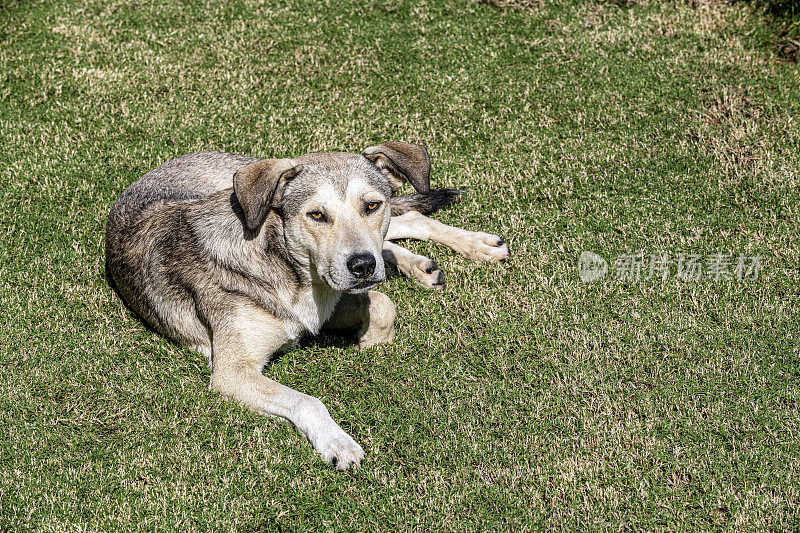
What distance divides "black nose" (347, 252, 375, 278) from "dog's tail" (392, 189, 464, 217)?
2.39 metres

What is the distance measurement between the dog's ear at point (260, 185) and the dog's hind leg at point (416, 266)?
6.29ft

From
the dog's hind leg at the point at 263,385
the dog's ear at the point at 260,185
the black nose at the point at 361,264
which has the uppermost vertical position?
the dog's ear at the point at 260,185

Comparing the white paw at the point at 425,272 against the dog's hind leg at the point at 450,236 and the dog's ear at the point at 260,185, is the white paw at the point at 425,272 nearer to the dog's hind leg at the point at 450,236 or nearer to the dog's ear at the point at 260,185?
the dog's hind leg at the point at 450,236

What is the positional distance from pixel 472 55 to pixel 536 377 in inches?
213

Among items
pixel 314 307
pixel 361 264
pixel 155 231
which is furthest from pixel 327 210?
pixel 155 231

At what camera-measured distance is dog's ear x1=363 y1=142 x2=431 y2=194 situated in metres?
5.37

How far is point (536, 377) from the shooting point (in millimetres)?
5797

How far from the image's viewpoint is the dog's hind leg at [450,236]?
23.0ft

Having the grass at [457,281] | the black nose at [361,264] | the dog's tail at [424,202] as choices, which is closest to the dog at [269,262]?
the black nose at [361,264]

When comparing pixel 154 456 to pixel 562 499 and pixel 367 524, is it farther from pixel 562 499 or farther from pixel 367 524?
pixel 562 499

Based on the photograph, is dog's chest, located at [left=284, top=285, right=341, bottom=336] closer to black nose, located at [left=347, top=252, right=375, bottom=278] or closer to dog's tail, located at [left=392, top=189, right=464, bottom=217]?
black nose, located at [left=347, top=252, right=375, bottom=278]

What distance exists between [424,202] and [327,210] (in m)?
2.56

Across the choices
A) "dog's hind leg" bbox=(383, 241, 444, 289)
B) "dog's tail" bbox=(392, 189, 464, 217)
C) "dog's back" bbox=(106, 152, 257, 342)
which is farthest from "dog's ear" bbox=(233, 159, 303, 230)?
"dog's tail" bbox=(392, 189, 464, 217)

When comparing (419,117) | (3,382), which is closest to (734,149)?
(419,117)
